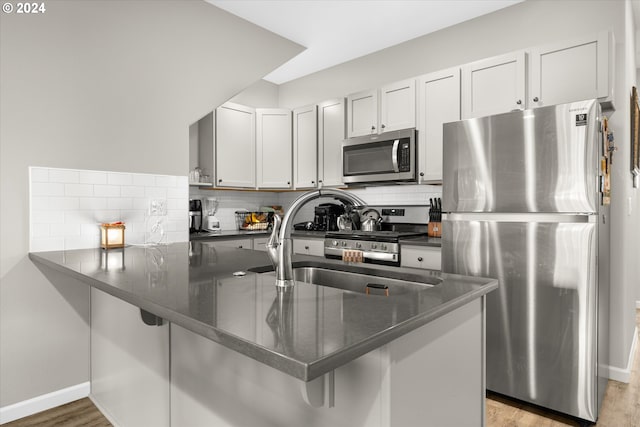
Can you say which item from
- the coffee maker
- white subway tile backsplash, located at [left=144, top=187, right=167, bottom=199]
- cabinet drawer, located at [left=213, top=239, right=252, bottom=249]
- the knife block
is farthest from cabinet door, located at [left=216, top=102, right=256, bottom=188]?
the knife block

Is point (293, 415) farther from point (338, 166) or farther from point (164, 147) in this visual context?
point (338, 166)

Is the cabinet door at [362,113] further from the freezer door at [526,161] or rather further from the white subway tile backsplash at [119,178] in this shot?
the white subway tile backsplash at [119,178]

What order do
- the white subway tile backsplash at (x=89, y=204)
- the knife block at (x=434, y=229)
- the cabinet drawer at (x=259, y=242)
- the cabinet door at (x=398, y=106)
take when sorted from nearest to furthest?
1. the white subway tile backsplash at (x=89, y=204)
2. the knife block at (x=434, y=229)
3. the cabinet door at (x=398, y=106)
4. the cabinet drawer at (x=259, y=242)

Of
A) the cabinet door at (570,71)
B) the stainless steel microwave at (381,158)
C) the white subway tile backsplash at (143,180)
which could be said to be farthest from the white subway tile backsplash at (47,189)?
the cabinet door at (570,71)

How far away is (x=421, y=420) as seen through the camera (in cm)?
107

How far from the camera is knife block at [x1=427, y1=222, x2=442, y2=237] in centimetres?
331

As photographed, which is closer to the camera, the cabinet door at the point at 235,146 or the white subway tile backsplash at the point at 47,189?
the white subway tile backsplash at the point at 47,189

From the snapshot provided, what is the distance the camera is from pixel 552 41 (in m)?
2.96

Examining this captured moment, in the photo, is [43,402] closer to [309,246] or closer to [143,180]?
[143,180]

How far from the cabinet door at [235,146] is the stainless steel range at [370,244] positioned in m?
1.20

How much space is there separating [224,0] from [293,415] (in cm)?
320

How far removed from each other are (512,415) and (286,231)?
1.95m

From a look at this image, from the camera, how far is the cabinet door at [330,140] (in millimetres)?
3967

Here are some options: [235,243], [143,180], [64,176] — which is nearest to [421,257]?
[235,243]
